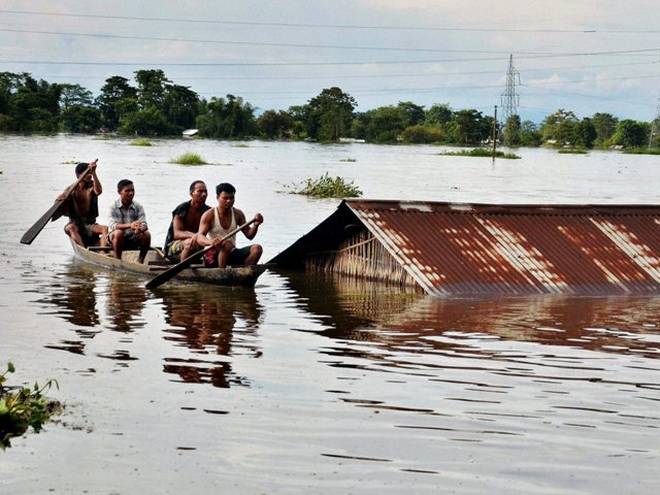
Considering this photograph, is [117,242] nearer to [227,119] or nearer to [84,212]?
[84,212]

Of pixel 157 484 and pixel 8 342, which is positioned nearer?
pixel 157 484

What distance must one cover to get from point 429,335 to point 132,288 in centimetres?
510

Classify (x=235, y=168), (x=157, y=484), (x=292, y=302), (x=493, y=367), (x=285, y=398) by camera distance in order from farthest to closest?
(x=235, y=168)
(x=292, y=302)
(x=493, y=367)
(x=285, y=398)
(x=157, y=484)

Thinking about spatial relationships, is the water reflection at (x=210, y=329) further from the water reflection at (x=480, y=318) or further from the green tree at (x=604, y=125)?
the green tree at (x=604, y=125)

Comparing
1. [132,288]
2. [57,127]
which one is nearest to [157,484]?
[132,288]

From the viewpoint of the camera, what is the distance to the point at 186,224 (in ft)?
52.6

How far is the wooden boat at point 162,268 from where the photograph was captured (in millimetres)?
15328

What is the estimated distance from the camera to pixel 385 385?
970cm

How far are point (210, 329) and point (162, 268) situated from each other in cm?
390

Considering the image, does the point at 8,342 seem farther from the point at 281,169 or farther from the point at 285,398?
the point at 281,169

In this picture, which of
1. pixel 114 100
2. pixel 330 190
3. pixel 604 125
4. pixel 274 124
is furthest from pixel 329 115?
pixel 330 190

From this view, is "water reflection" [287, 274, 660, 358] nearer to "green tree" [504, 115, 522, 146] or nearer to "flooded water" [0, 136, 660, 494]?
"flooded water" [0, 136, 660, 494]

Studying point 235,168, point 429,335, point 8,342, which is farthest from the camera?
point 235,168

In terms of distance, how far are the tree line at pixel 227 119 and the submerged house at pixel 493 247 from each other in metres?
100
